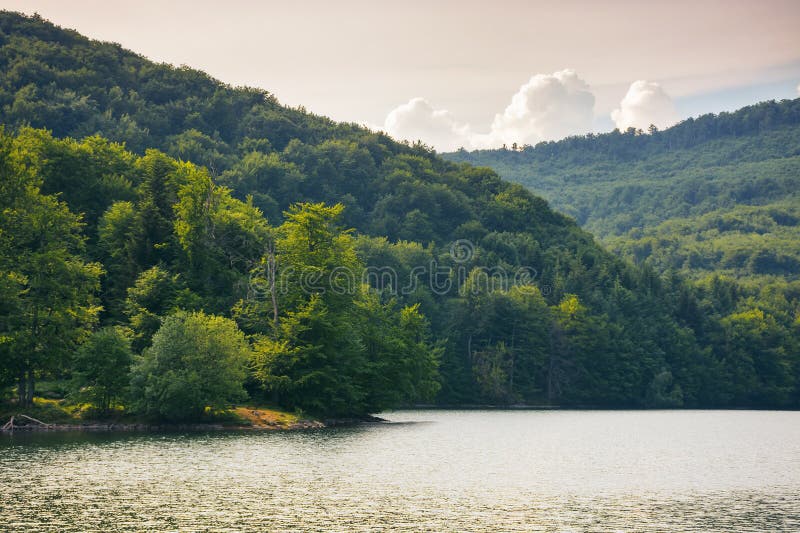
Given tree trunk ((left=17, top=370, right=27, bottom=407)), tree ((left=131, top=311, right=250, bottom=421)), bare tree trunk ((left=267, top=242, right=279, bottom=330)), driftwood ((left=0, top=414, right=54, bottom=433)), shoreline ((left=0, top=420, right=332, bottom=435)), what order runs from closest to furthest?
driftwood ((left=0, top=414, right=54, bottom=433)), shoreline ((left=0, top=420, right=332, bottom=435)), tree trunk ((left=17, top=370, right=27, bottom=407)), tree ((left=131, top=311, right=250, bottom=421)), bare tree trunk ((left=267, top=242, right=279, bottom=330))

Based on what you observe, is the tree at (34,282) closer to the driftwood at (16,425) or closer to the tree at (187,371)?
the driftwood at (16,425)

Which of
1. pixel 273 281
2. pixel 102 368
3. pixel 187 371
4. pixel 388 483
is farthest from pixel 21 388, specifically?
pixel 388 483

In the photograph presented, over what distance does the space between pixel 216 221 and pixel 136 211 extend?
10.3 meters

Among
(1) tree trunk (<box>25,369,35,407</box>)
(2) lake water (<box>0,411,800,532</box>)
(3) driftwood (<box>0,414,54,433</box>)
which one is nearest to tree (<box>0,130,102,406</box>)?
(1) tree trunk (<box>25,369,35,407</box>)

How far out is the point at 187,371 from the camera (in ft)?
278

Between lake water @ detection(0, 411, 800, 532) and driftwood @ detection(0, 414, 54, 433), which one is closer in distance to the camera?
lake water @ detection(0, 411, 800, 532)

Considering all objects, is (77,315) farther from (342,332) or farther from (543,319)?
(543,319)

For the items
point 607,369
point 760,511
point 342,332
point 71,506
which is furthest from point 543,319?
point 71,506

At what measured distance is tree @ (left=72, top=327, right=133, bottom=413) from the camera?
84562 millimetres

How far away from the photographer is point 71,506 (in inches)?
1727

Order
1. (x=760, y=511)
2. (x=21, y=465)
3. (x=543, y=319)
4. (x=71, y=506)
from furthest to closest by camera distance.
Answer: (x=543, y=319), (x=21, y=465), (x=760, y=511), (x=71, y=506)

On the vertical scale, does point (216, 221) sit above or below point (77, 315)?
above

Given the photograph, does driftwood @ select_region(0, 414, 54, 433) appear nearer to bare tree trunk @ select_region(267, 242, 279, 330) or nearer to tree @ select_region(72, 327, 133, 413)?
tree @ select_region(72, 327, 133, 413)

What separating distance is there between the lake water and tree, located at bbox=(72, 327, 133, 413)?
8045 millimetres
